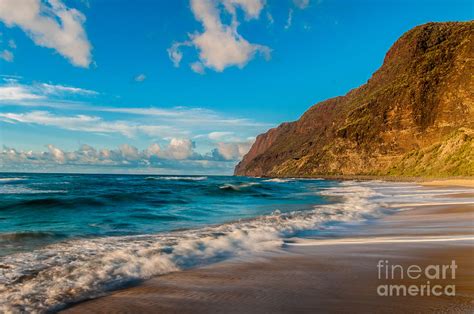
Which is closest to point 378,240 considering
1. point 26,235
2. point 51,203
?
point 26,235

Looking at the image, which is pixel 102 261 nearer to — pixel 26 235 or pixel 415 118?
pixel 26 235

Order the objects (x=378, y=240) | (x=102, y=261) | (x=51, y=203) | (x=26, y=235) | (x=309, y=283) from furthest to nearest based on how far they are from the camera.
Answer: (x=51, y=203), (x=26, y=235), (x=378, y=240), (x=102, y=261), (x=309, y=283)

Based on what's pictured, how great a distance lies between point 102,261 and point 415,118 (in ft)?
296

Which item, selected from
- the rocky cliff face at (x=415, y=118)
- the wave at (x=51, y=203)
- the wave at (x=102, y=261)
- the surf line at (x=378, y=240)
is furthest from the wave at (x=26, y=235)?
the rocky cliff face at (x=415, y=118)

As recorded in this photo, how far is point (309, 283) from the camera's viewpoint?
4621mm

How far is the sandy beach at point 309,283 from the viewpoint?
12.3 feet

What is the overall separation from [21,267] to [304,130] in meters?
182

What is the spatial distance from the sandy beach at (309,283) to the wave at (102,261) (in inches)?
16.1

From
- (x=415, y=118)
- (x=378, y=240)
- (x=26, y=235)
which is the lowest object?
(x=26, y=235)

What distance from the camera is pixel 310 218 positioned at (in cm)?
1213

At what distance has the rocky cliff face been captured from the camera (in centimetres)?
6769

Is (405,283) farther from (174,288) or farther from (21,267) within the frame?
(21,267)

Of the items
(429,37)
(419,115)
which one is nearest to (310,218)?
(419,115)

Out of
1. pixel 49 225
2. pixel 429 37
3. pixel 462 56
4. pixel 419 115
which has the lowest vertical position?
pixel 49 225
